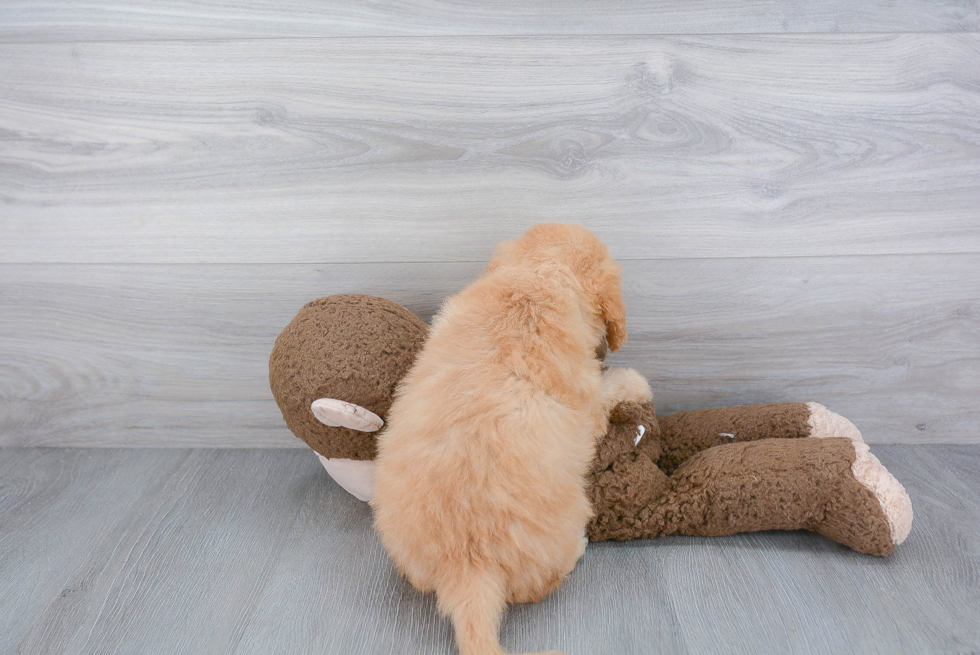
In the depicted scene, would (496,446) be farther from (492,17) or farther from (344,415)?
(492,17)

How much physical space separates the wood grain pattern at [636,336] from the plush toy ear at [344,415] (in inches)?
10.8

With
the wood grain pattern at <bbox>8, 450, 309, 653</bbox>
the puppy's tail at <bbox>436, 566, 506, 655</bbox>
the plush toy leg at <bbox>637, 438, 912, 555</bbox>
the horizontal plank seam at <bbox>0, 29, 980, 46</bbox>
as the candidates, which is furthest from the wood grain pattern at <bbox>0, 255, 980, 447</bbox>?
the puppy's tail at <bbox>436, 566, 506, 655</bbox>

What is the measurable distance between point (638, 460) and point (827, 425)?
32 cm

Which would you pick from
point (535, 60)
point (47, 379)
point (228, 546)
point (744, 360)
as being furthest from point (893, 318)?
point (47, 379)

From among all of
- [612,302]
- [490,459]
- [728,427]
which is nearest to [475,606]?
[490,459]

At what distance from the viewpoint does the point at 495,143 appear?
3.46ft

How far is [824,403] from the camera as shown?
45.9 inches

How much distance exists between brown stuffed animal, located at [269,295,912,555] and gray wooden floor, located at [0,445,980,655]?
0.05 m

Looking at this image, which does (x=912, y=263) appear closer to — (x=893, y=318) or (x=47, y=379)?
(x=893, y=318)

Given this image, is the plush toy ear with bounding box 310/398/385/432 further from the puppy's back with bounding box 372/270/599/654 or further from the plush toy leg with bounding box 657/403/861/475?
the plush toy leg with bounding box 657/403/861/475

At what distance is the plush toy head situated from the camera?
2.93ft

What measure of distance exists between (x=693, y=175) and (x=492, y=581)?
685mm

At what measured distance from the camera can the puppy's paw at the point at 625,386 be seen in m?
0.94

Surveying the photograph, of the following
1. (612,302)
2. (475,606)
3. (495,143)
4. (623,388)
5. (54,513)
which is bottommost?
(54,513)
